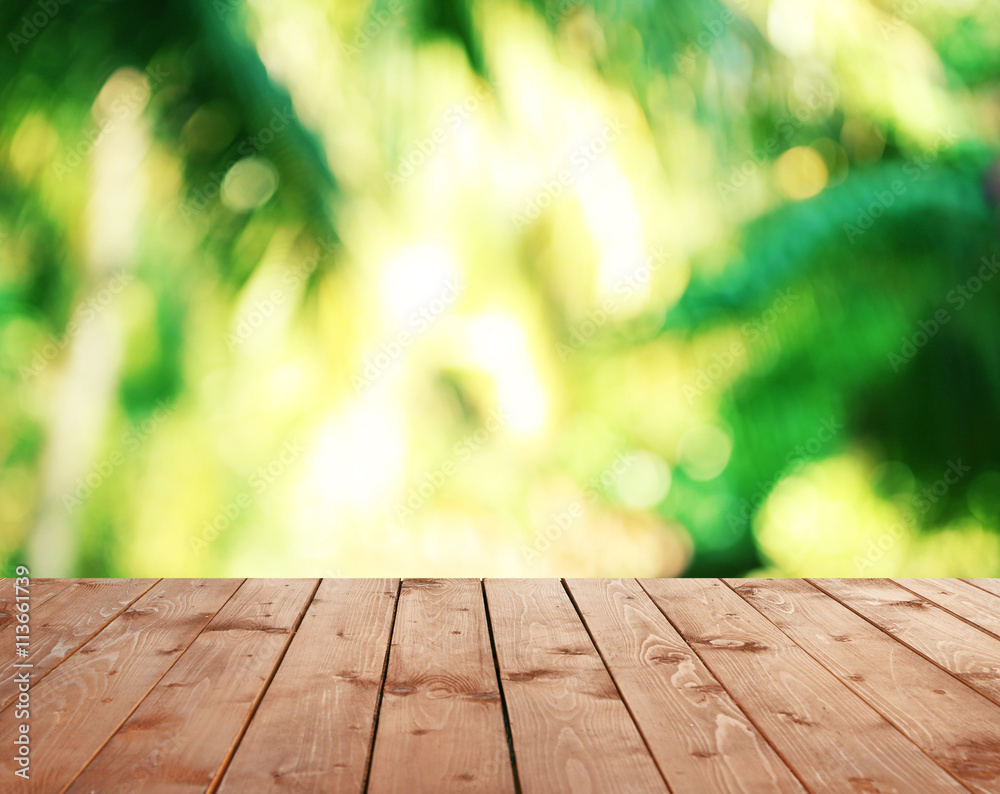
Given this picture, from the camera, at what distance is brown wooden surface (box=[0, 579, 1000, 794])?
46.7 inches

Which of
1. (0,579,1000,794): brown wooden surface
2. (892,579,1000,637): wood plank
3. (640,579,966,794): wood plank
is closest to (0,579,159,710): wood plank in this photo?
(0,579,1000,794): brown wooden surface

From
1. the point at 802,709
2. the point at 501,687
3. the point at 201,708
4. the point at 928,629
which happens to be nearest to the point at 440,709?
the point at 501,687

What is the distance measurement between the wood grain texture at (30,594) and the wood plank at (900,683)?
154 cm

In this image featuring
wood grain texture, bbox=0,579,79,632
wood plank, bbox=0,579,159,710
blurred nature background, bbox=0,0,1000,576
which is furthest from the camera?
blurred nature background, bbox=0,0,1000,576

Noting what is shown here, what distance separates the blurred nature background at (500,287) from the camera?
7.08 feet

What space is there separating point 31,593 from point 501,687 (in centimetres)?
117

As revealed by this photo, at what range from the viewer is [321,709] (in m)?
1.37

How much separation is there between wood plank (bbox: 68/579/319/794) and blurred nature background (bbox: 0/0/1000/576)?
0.43 meters

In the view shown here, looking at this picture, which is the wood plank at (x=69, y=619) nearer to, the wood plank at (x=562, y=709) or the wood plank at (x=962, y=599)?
the wood plank at (x=562, y=709)

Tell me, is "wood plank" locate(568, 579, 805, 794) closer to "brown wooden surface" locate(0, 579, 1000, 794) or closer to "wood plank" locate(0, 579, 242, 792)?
"brown wooden surface" locate(0, 579, 1000, 794)

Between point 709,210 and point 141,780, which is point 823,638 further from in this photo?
point 141,780

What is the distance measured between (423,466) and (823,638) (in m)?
0.98

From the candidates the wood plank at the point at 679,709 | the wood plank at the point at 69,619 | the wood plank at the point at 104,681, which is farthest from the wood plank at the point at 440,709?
the wood plank at the point at 69,619

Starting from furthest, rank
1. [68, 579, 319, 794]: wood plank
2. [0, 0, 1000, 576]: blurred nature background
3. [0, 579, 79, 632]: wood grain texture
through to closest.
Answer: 1. [0, 0, 1000, 576]: blurred nature background
2. [0, 579, 79, 632]: wood grain texture
3. [68, 579, 319, 794]: wood plank
